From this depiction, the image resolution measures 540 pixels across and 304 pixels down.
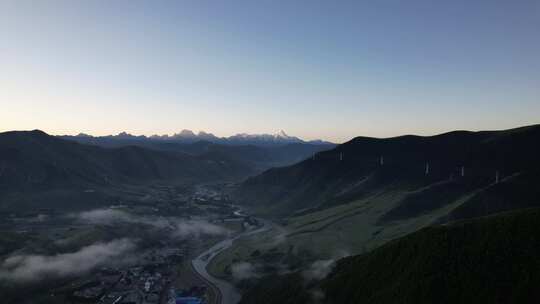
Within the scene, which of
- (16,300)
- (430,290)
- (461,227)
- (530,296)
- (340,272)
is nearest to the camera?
(530,296)

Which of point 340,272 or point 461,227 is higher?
point 461,227

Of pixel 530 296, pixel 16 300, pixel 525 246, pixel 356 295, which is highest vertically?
pixel 525 246

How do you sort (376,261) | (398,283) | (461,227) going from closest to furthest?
(398,283) < (461,227) < (376,261)

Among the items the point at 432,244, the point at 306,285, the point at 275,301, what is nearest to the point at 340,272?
the point at 306,285

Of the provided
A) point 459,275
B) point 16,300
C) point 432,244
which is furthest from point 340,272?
point 16,300

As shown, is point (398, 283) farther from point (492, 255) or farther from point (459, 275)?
point (492, 255)

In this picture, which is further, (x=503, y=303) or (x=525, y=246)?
(x=525, y=246)

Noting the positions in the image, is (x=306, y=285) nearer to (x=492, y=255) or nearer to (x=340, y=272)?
(x=340, y=272)
